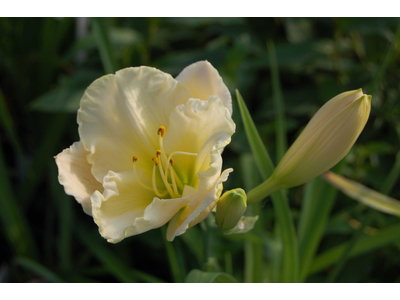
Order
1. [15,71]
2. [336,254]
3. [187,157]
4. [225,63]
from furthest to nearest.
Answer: [15,71] < [225,63] < [336,254] < [187,157]

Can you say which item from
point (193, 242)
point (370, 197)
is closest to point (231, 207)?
point (370, 197)

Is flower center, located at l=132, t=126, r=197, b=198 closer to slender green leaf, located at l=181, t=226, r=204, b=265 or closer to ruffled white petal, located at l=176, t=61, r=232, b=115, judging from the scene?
ruffled white petal, located at l=176, t=61, r=232, b=115

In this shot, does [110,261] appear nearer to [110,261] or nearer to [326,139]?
[110,261]

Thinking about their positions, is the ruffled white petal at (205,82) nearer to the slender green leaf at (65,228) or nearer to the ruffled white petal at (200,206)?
the ruffled white petal at (200,206)

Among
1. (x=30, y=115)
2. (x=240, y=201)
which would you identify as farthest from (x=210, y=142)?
(x=30, y=115)

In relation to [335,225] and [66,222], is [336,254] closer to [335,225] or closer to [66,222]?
[335,225]

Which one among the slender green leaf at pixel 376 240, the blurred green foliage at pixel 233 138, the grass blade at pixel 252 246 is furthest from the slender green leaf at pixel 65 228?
the slender green leaf at pixel 376 240

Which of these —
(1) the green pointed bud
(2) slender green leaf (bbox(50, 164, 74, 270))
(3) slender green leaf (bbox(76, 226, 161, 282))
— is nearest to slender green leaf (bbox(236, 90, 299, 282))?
(1) the green pointed bud
